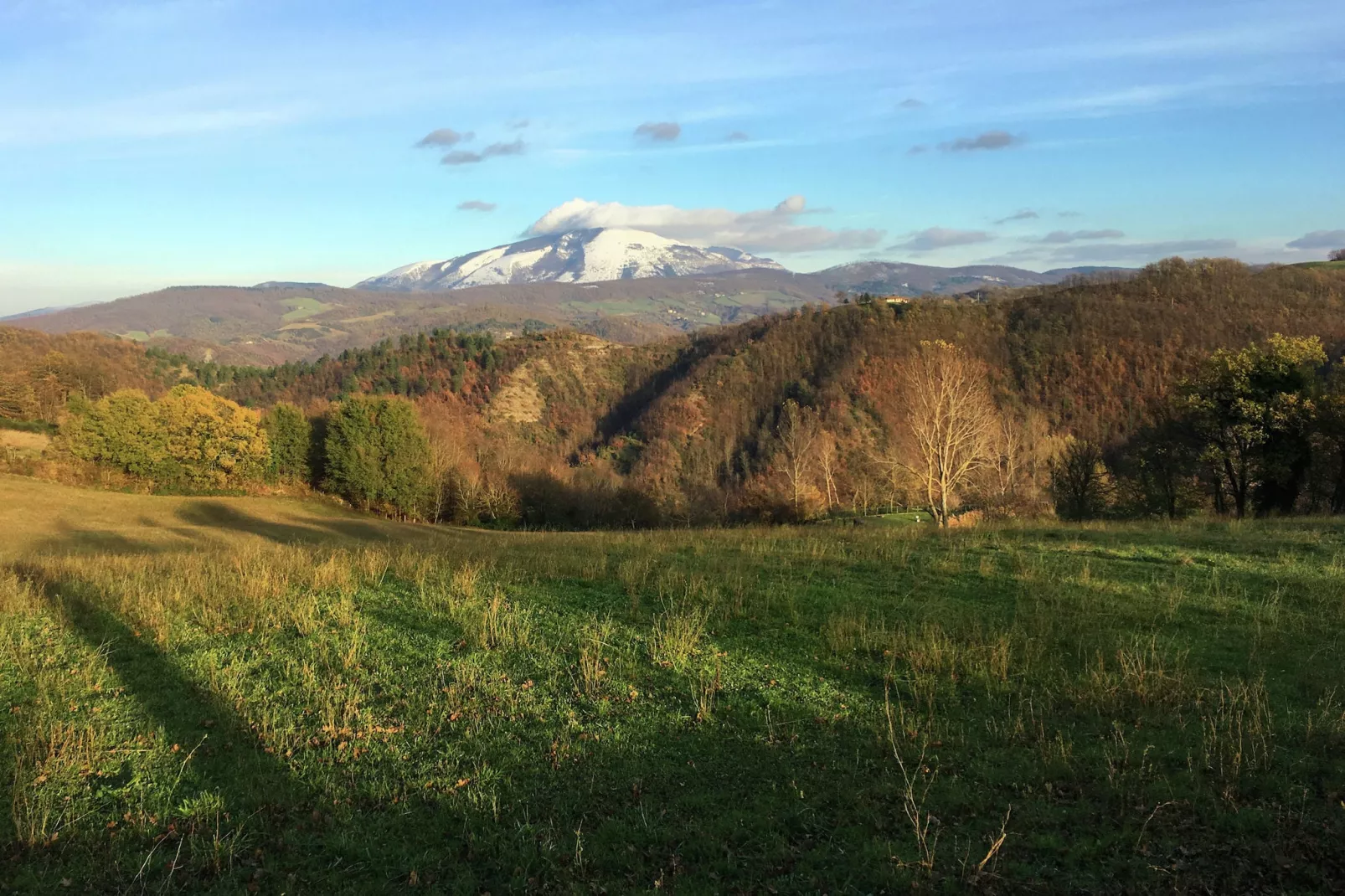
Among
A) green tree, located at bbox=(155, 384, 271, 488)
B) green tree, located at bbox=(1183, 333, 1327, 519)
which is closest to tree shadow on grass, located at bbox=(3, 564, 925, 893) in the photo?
green tree, located at bbox=(1183, 333, 1327, 519)

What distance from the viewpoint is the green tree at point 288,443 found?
5353 centimetres

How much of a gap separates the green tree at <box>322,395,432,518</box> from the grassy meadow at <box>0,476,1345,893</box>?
40.0 metres

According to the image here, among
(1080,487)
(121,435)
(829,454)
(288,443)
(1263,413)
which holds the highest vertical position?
(121,435)

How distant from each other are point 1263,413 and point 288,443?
57.5 m

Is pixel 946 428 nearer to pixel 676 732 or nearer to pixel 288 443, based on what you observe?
pixel 676 732

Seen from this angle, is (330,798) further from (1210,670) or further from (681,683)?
(1210,670)

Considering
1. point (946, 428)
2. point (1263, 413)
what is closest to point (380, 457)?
point (946, 428)

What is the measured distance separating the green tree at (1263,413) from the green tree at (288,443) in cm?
5484

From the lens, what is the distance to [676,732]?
6.35 metres

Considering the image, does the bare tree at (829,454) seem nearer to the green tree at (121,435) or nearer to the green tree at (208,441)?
the green tree at (208,441)

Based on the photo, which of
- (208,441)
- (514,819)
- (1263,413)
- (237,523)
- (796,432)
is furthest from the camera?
(796,432)

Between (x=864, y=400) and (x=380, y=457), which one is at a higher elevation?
(x=864, y=400)

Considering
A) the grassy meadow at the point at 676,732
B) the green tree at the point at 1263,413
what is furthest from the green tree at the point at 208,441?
the green tree at the point at 1263,413

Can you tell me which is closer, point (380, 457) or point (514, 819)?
point (514, 819)
